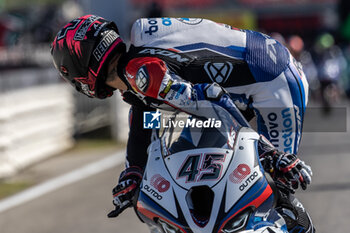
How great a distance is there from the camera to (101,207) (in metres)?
7.06

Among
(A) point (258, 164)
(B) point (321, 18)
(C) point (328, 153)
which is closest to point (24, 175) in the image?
(C) point (328, 153)

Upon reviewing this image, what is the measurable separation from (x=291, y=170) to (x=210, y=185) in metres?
0.47

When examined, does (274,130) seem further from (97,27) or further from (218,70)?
(97,27)

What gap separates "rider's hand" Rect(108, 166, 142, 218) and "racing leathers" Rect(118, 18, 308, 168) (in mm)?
209

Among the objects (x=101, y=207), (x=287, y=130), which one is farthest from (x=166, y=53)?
(x=101, y=207)

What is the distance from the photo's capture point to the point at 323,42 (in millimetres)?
16750

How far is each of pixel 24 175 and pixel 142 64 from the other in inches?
245

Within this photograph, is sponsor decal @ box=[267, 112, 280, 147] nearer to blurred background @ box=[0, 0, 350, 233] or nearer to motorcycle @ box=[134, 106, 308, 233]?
motorcycle @ box=[134, 106, 308, 233]

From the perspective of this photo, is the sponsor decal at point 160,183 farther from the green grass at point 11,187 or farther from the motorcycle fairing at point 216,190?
the green grass at point 11,187

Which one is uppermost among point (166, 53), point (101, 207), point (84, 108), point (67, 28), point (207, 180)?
point (67, 28)

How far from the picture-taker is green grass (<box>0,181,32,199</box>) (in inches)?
316

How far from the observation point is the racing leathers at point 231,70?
371cm

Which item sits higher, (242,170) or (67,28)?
(67,28)

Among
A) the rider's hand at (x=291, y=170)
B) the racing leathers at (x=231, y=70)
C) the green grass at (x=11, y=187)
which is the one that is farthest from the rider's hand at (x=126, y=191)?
the green grass at (x=11, y=187)
